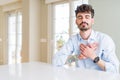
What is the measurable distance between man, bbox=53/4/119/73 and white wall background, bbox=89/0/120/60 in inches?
75.0

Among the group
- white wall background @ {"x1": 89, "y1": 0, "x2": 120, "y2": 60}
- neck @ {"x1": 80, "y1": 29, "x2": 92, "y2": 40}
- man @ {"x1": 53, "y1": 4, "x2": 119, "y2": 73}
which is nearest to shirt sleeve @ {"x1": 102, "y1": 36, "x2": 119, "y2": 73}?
man @ {"x1": 53, "y1": 4, "x2": 119, "y2": 73}

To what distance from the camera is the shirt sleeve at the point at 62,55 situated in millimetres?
1537

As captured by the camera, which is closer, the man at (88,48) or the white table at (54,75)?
the white table at (54,75)

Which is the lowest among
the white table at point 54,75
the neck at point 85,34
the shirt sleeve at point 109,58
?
the white table at point 54,75

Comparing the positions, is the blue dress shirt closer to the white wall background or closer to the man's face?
the man's face

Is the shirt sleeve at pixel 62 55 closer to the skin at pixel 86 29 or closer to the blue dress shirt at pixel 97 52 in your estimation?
the blue dress shirt at pixel 97 52

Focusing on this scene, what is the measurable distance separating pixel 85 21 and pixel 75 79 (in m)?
0.65

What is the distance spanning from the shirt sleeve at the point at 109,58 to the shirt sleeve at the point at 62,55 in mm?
297

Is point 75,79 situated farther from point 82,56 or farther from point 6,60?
point 6,60

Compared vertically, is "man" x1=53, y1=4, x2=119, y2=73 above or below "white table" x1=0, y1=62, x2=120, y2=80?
above

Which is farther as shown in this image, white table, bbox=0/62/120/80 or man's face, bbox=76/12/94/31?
man's face, bbox=76/12/94/31

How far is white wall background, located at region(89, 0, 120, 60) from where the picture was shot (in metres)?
3.33

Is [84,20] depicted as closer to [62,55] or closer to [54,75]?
[62,55]

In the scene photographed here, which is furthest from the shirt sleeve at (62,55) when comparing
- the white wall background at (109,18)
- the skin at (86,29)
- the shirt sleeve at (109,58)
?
the white wall background at (109,18)
